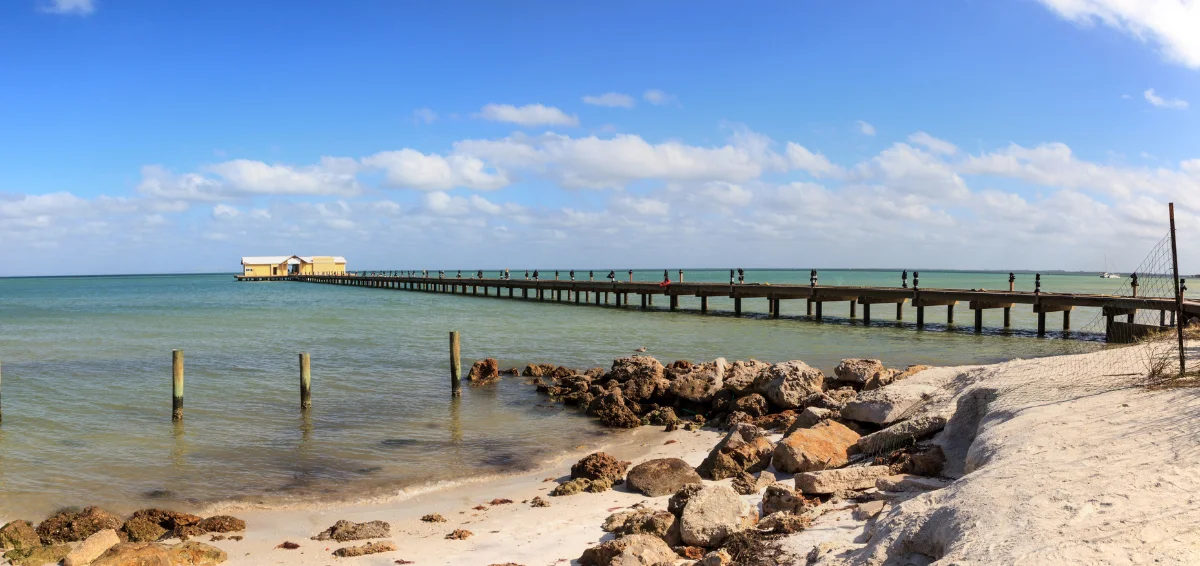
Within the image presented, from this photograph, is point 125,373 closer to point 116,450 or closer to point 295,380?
point 295,380

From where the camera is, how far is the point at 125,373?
67.2ft

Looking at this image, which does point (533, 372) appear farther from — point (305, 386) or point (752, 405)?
point (752, 405)

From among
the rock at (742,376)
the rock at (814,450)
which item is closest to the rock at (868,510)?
the rock at (814,450)

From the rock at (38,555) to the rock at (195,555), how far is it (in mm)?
1073

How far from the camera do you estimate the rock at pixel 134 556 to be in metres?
6.77

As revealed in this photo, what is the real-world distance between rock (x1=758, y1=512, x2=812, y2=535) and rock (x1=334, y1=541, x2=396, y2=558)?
354cm

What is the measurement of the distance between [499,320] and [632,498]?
1179 inches

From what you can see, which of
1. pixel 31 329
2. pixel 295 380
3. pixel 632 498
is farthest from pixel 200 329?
pixel 632 498

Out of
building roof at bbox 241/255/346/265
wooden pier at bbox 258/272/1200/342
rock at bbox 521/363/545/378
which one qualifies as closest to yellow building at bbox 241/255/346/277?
building roof at bbox 241/255/346/265

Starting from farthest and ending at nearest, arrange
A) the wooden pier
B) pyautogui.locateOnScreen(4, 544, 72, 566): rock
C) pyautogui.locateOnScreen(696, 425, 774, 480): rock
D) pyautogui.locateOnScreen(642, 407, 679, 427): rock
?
the wooden pier, pyautogui.locateOnScreen(642, 407, 679, 427): rock, pyautogui.locateOnScreen(696, 425, 774, 480): rock, pyautogui.locateOnScreen(4, 544, 72, 566): rock

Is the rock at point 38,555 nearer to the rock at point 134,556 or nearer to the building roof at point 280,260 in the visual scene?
the rock at point 134,556

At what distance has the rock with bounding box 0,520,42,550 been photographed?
7809 mm

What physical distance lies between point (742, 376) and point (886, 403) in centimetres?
439

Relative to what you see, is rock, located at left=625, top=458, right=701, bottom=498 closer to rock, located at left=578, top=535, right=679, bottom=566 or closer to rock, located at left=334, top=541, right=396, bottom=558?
rock, located at left=578, top=535, right=679, bottom=566
